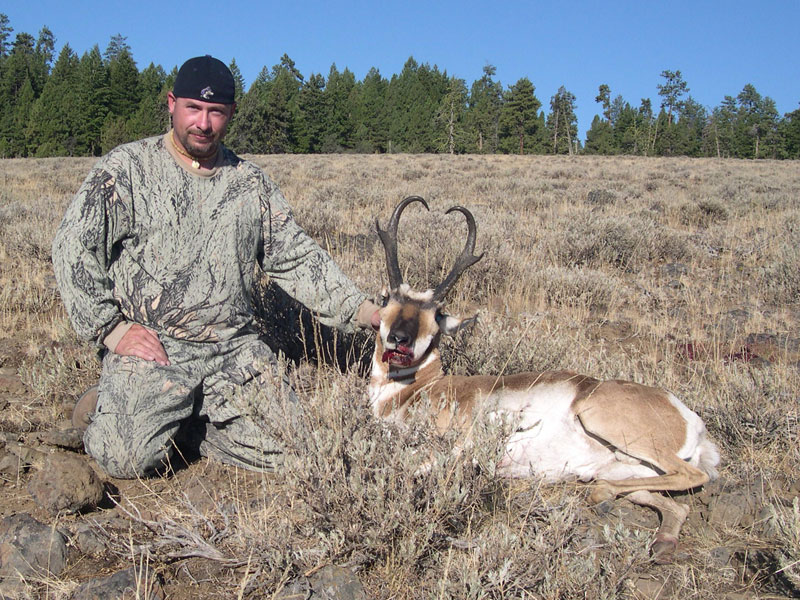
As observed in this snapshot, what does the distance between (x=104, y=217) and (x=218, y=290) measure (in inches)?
29.3

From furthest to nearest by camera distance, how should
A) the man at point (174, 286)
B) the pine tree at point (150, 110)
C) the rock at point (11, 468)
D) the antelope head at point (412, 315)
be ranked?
the pine tree at point (150, 110) → the antelope head at point (412, 315) → the man at point (174, 286) → the rock at point (11, 468)

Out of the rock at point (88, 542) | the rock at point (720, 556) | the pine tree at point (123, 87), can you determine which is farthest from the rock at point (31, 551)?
the pine tree at point (123, 87)

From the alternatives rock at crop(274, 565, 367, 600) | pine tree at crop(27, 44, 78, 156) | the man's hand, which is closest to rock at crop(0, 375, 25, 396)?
the man's hand

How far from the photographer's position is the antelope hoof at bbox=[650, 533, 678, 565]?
2.82 metres

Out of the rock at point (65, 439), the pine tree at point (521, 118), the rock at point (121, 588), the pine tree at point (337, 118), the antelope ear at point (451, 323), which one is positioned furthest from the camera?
the pine tree at point (337, 118)

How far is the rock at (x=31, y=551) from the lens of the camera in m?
2.50

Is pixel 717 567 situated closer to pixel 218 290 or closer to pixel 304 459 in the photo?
pixel 304 459

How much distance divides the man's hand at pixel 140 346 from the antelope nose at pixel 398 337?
130 cm

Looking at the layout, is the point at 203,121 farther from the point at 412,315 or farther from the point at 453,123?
the point at 453,123

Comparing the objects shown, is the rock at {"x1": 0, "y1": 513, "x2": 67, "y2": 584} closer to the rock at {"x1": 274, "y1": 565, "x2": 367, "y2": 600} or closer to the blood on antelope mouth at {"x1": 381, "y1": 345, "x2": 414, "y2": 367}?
the rock at {"x1": 274, "y1": 565, "x2": 367, "y2": 600}

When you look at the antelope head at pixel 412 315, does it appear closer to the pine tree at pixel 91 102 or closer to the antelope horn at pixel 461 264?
the antelope horn at pixel 461 264

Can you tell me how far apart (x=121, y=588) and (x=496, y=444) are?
1580 mm

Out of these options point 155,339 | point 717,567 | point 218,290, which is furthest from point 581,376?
point 155,339

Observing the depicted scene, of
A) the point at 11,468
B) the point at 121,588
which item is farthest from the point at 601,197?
the point at 121,588
